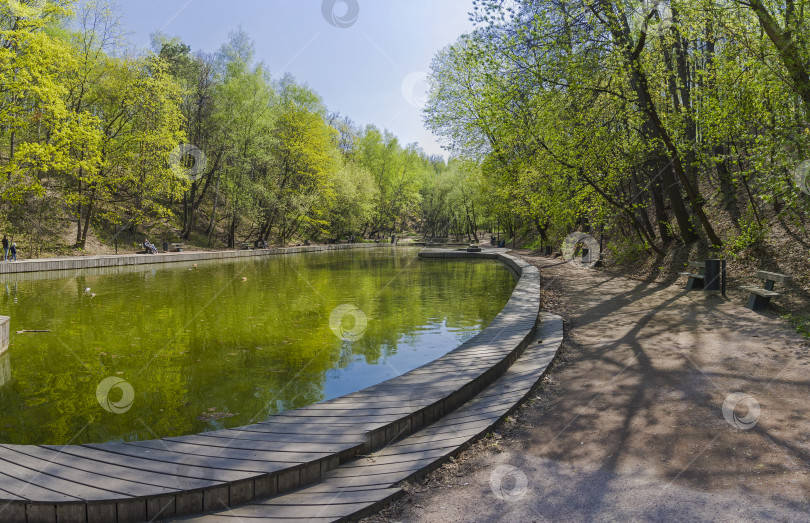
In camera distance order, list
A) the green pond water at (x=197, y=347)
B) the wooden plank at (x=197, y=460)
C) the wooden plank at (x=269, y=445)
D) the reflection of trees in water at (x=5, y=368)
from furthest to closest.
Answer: the reflection of trees in water at (x=5, y=368) → the green pond water at (x=197, y=347) → the wooden plank at (x=269, y=445) → the wooden plank at (x=197, y=460)

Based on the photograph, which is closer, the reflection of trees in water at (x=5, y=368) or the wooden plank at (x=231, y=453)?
the wooden plank at (x=231, y=453)

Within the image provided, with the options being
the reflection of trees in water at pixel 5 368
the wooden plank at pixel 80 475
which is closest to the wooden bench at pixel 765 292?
the wooden plank at pixel 80 475

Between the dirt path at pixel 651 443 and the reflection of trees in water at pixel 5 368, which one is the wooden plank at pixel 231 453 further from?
the reflection of trees in water at pixel 5 368

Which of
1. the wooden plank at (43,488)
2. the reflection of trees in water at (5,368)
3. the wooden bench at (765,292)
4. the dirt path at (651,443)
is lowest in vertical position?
the dirt path at (651,443)

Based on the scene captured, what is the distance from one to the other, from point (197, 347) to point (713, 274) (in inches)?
401

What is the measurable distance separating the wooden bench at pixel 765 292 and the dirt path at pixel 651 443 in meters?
1.28

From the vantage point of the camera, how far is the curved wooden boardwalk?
2.71 meters

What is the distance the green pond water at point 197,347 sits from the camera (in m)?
4.84

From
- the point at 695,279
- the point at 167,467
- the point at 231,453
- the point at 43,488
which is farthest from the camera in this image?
the point at 695,279

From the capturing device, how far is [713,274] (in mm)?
10039

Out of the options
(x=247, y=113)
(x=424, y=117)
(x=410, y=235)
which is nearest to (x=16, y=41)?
(x=247, y=113)

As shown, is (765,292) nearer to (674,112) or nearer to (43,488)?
(674,112)

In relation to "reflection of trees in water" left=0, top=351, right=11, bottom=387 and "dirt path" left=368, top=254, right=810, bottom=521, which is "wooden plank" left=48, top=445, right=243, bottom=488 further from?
"reflection of trees in water" left=0, top=351, right=11, bottom=387

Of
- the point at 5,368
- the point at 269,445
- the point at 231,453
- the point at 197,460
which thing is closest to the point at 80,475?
the point at 197,460
